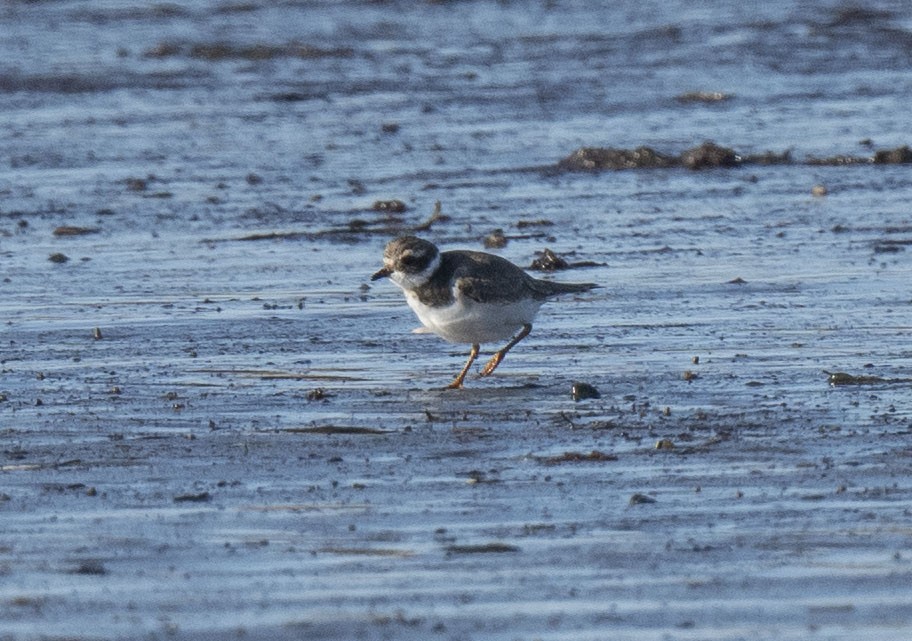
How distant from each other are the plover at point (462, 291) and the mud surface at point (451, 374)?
0.88 ft

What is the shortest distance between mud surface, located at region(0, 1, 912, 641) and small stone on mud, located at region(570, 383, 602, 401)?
0.01m

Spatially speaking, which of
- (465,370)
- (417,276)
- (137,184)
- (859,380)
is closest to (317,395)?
(465,370)

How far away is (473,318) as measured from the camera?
805 centimetres

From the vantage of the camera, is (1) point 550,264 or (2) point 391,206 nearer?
(1) point 550,264

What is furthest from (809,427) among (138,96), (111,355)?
(138,96)

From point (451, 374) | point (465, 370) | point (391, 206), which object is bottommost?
point (391, 206)

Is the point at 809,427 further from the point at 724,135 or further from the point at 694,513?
the point at 724,135

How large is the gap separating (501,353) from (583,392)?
3.13 feet

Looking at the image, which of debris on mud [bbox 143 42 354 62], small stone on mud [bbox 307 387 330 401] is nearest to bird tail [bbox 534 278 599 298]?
small stone on mud [bbox 307 387 330 401]

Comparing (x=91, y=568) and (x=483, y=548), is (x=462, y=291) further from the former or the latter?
(x=91, y=568)

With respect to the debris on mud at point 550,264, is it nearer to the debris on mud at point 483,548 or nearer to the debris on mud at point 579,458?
the debris on mud at point 579,458

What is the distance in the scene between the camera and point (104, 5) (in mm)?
29125

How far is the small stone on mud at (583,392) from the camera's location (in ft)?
24.3

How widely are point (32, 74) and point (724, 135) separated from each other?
8435mm
